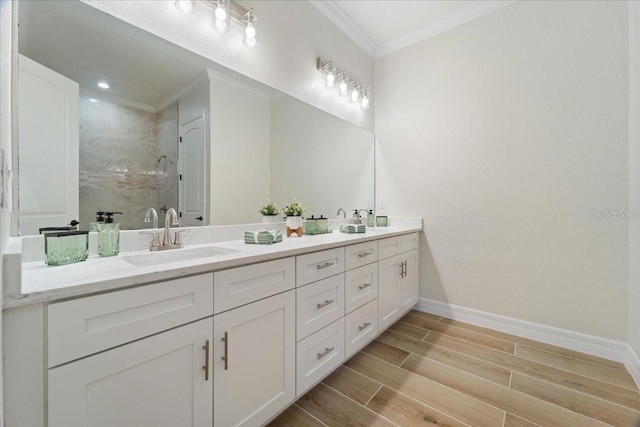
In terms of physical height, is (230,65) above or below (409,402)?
above

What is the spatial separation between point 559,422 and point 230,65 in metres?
2.50

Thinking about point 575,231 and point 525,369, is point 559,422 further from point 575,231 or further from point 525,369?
point 575,231

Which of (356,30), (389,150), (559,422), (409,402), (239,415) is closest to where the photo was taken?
(239,415)

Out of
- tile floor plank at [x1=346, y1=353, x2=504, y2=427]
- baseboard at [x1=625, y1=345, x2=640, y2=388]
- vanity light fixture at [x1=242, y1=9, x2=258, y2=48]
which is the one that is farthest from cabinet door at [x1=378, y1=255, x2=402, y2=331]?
vanity light fixture at [x1=242, y1=9, x2=258, y2=48]

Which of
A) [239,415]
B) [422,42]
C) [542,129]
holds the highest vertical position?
[422,42]

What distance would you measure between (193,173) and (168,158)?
0.45 feet

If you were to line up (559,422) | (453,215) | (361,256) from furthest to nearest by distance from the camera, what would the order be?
1. (453,215)
2. (361,256)
3. (559,422)

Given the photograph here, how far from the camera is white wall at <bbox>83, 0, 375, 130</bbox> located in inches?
50.2

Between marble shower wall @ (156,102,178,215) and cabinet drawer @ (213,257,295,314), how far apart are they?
606 millimetres

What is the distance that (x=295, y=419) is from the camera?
123 cm

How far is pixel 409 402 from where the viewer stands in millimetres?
1342

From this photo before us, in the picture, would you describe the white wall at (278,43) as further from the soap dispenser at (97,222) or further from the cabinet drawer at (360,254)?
the cabinet drawer at (360,254)

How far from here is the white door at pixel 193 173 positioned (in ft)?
4.54

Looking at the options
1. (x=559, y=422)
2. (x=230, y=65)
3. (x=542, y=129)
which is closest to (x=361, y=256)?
(x=559, y=422)
